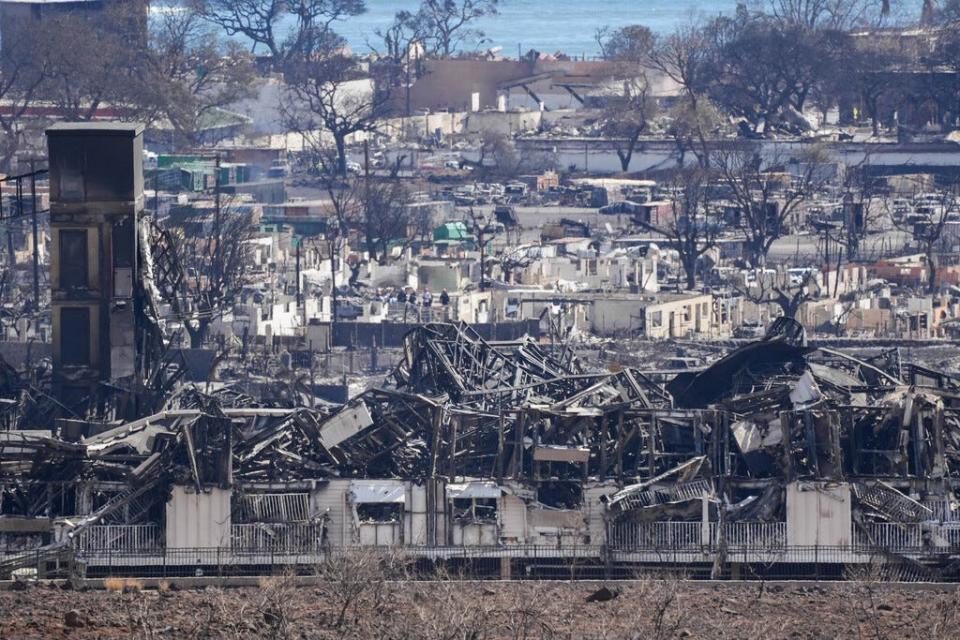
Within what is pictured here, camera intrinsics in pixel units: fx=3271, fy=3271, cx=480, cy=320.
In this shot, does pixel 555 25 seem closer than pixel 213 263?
No

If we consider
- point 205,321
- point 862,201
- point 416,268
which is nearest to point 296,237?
point 416,268

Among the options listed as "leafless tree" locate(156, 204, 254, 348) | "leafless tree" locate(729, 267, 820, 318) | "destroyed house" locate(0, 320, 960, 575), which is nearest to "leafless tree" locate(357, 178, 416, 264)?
"leafless tree" locate(156, 204, 254, 348)

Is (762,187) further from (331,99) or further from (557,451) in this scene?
(557,451)

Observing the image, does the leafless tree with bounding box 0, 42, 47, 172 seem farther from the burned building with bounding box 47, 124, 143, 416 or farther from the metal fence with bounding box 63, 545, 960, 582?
the metal fence with bounding box 63, 545, 960, 582

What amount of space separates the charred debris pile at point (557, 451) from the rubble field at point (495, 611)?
4.95 feet

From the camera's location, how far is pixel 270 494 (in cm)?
2888

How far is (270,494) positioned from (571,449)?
2.77 m

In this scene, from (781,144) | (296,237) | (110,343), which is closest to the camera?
(110,343)

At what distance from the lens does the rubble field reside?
80.6ft

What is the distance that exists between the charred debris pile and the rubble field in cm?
151

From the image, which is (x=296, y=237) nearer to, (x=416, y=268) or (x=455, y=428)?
(x=416, y=268)

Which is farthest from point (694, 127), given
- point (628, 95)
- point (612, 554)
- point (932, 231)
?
point (612, 554)

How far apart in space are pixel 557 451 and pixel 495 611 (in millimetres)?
4404

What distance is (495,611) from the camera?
25.2 meters
